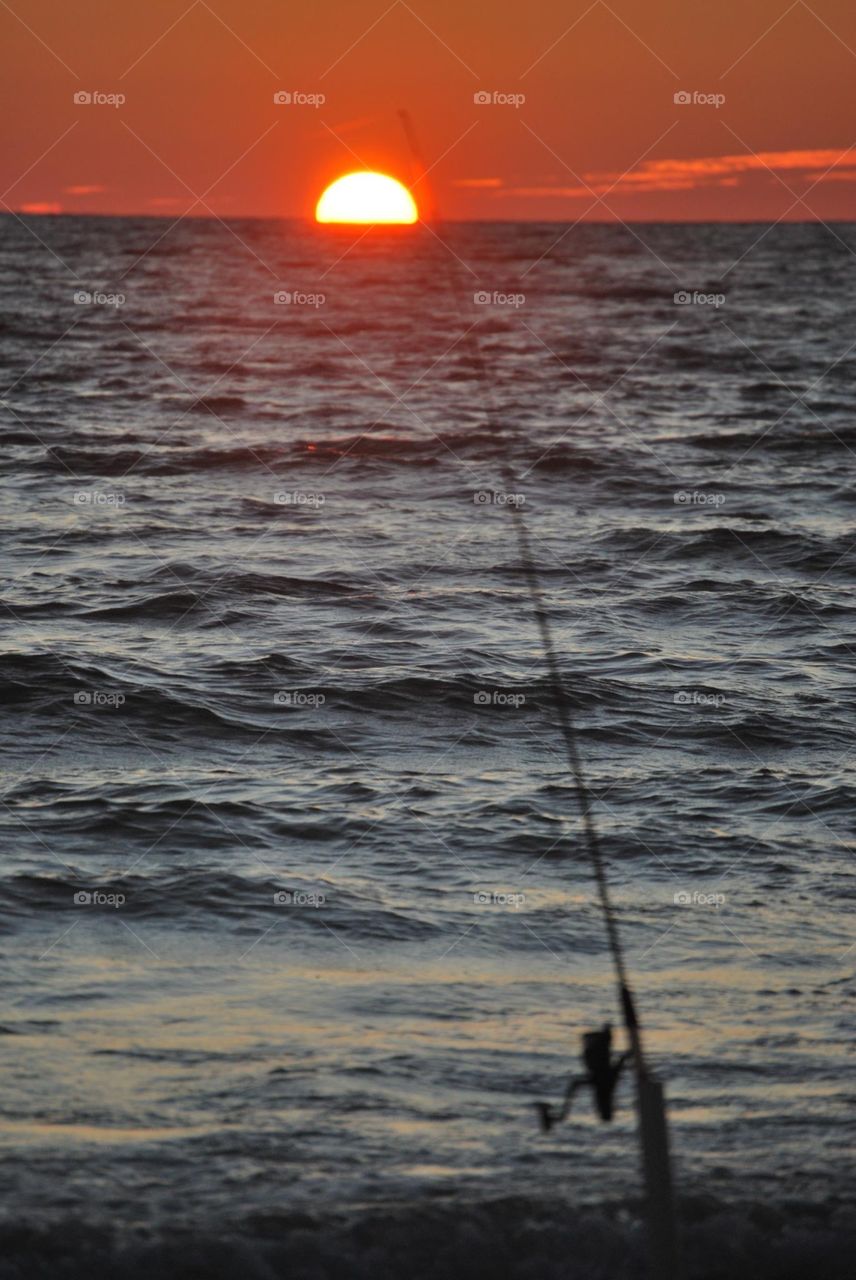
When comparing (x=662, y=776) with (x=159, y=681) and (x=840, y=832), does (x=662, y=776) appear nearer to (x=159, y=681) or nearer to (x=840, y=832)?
(x=840, y=832)

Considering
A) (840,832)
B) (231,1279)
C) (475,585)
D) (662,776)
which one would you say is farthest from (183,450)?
(231,1279)

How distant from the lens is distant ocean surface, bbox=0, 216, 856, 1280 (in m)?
5.78

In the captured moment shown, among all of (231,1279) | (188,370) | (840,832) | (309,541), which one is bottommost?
(231,1279)

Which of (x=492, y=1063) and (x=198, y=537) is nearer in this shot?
(x=492, y=1063)

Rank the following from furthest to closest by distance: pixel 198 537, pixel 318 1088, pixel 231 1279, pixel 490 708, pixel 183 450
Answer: pixel 183 450
pixel 198 537
pixel 490 708
pixel 318 1088
pixel 231 1279

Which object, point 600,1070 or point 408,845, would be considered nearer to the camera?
point 600,1070

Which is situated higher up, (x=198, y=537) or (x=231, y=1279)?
(x=198, y=537)

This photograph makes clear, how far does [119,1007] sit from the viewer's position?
709cm

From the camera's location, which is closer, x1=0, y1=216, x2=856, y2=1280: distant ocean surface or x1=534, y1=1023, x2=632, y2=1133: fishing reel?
x1=534, y1=1023, x2=632, y2=1133: fishing reel

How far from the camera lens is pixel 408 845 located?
9141mm

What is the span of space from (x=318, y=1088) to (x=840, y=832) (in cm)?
436

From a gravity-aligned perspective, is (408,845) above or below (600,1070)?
above

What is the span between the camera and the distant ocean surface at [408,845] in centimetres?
578

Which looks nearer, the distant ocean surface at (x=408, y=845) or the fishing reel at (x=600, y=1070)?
the fishing reel at (x=600, y=1070)
